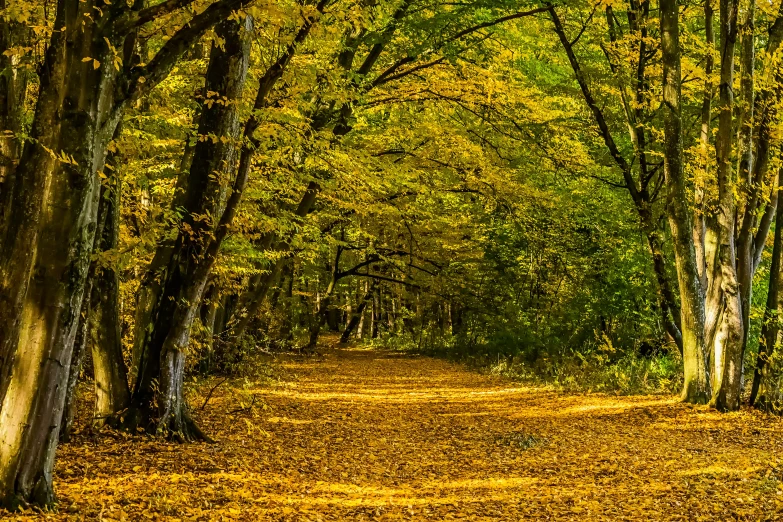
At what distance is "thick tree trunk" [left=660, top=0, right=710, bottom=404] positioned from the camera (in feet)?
34.7

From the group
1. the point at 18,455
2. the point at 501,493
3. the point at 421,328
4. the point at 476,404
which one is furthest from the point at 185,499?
the point at 421,328

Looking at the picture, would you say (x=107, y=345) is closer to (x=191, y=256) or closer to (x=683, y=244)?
(x=191, y=256)

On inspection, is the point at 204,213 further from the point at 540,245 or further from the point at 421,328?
the point at 421,328

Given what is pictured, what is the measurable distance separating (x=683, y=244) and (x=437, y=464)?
18.8ft

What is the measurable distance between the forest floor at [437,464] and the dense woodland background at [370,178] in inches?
29.3

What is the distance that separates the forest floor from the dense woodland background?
744 mm

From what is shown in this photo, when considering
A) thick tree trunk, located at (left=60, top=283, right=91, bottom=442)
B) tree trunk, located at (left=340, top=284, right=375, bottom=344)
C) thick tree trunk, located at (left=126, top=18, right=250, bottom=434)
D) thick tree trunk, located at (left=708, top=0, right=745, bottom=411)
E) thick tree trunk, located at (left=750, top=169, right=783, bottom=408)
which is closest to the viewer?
thick tree trunk, located at (left=60, top=283, right=91, bottom=442)

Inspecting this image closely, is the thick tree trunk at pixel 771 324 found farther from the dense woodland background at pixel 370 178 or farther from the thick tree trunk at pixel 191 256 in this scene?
the thick tree trunk at pixel 191 256

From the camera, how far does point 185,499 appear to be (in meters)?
5.13

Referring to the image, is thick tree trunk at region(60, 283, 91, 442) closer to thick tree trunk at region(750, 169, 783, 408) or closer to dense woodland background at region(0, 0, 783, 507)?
dense woodland background at region(0, 0, 783, 507)

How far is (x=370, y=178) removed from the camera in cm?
1304

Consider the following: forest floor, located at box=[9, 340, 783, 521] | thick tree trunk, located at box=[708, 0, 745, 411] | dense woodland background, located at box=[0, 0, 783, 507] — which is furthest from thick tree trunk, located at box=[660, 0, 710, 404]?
forest floor, located at box=[9, 340, 783, 521]

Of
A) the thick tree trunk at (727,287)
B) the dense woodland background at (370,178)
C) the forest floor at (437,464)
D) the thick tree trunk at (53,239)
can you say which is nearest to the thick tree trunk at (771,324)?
the dense woodland background at (370,178)

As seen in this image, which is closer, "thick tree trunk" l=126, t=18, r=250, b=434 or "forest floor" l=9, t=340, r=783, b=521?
"forest floor" l=9, t=340, r=783, b=521
